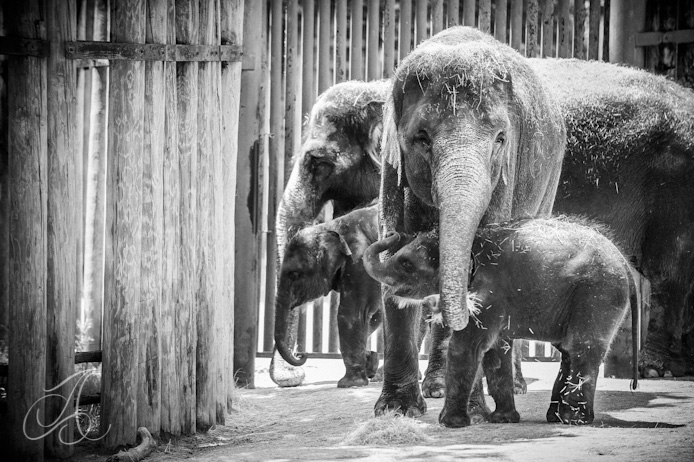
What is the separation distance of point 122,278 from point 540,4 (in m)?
5.96

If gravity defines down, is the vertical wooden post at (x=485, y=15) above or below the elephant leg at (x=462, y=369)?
above

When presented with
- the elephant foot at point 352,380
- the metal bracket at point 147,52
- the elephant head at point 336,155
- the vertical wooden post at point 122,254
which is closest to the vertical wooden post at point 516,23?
the elephant head at point 336,155

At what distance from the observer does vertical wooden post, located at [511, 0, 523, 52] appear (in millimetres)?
11266

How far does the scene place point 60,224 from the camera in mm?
6965

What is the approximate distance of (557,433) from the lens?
6.42 meters

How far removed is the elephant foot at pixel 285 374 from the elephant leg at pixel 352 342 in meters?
0.44

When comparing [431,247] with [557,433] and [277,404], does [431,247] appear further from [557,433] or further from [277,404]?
[277,404]

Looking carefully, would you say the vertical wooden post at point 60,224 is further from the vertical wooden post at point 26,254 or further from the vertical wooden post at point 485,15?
the vertical wooden post at point 485,15

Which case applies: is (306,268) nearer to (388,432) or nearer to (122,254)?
(122,254)

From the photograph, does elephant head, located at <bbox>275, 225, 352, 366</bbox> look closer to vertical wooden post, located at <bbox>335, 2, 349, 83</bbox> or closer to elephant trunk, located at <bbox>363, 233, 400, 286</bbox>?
vertical wooden post, located at <bbox>335, 2, 349, 83</bbox>

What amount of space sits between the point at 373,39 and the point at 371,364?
319 cm

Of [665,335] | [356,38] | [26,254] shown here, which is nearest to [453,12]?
[356,38]

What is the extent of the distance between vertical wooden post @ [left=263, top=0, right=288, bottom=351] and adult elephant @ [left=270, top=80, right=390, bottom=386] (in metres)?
0.49

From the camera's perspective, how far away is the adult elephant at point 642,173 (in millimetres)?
9758
